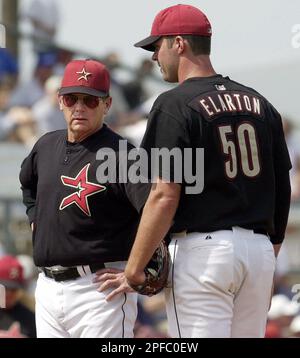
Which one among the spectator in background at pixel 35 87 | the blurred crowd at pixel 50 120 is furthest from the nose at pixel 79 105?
the spectator in background at pixel 35 87

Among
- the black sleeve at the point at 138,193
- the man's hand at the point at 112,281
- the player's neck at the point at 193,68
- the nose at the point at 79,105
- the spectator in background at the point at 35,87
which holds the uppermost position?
the spectator in background at the point at 35,87

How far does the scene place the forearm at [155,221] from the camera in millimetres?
4203

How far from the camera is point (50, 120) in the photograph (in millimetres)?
9641

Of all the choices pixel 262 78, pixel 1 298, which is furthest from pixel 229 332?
pixel 262 78

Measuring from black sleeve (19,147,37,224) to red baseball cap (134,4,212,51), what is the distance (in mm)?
936

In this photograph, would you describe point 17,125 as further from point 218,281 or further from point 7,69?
point 218,281

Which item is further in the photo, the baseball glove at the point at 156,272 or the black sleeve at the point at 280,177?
the black sleeve at the point at 280,177

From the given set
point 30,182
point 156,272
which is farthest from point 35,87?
point 156,272

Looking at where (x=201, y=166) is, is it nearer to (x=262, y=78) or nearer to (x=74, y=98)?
(x=74, y=98)

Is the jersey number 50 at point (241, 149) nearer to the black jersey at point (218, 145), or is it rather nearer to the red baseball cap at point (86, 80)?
the black jersey at point (218, 145)

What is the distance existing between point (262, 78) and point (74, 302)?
6592 mm

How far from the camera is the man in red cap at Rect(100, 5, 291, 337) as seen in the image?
427 centimetres

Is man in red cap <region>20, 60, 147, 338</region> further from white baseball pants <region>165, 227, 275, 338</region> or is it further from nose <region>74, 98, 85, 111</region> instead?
white baseball pants <region>165, 227, 275, 338</region>

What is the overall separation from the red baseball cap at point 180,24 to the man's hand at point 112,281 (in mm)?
1090
